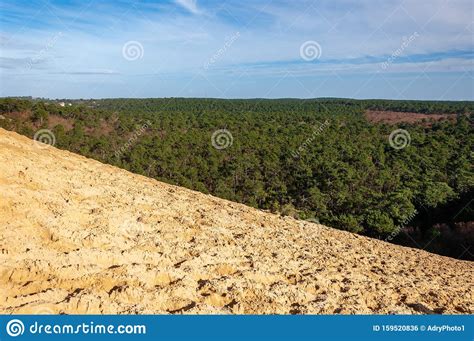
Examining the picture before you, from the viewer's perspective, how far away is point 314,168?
47438mm

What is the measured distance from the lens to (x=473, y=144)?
5825 centimetres

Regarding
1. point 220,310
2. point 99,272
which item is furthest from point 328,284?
point 99,272

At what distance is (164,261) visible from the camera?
7.86 metres

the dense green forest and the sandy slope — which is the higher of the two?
the dense green forest

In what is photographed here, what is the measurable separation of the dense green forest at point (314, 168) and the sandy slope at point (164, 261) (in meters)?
15.9

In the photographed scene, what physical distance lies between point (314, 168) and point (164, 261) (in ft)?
134

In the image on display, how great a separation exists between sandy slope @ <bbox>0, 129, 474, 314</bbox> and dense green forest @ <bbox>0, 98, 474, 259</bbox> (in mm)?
15899

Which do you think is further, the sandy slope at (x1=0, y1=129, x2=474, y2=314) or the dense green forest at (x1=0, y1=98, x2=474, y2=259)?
the dense green forest at (x1=0, y1=98, x2=474, y2=259)

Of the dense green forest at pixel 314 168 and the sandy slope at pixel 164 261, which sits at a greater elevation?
the dense green forest at pixel 314 168

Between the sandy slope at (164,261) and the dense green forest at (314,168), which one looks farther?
the dense green forest at (314,168)

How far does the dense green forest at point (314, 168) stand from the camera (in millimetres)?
31484

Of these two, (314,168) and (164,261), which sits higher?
(314,168)

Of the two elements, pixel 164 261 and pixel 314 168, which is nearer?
pixel 164 261

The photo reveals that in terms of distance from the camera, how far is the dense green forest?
31484mm
